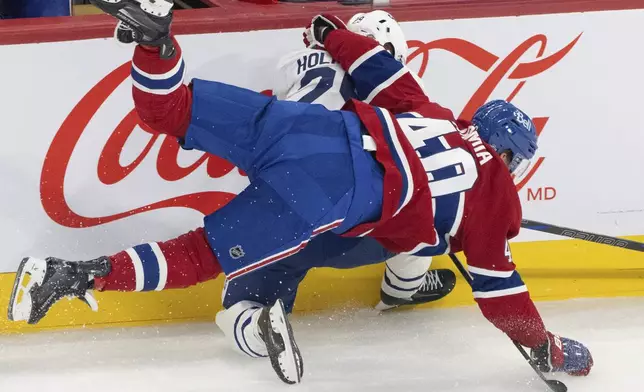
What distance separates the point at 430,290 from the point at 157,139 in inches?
34.9

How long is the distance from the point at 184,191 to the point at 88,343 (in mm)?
477

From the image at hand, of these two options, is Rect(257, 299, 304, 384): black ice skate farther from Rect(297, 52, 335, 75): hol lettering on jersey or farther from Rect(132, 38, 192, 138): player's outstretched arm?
Rect(297, 52, 335, 75): hol lettering on jersey

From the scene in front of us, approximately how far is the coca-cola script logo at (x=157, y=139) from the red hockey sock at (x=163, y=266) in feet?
1.48

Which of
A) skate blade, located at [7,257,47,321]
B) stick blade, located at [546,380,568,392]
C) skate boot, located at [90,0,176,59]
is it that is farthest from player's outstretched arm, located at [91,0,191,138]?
stick blade, located at [546,380,568,392]

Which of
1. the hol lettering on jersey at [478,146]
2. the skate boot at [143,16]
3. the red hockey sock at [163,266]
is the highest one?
the skate boot at [143,16]

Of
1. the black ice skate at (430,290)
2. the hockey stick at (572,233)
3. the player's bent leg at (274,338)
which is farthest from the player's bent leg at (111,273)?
the hockey stick at (572,233)

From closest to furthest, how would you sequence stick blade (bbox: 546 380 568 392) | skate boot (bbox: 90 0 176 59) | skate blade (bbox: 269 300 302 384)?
skate boot (bbox: 90 0 176 59) → skate blade (bbox: 269 300 302 384) → stick blade (bbox: 546 380 568 392)

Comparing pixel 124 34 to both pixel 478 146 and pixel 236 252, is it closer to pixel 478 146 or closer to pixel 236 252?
pixel 236 252

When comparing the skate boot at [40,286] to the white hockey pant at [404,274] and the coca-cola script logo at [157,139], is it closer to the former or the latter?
the coca-cola script logo at [157,139]

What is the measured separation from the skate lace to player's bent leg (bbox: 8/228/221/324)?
78 cm

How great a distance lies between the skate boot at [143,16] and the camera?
1.82 meters

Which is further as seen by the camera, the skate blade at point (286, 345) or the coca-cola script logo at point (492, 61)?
the coca-cola script logo at point (492, 61)

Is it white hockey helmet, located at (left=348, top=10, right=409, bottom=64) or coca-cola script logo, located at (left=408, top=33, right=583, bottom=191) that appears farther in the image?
coca-cola script logo, located at (left=408, top=33, right=583, bottom=191)

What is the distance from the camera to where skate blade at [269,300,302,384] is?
2.13m
